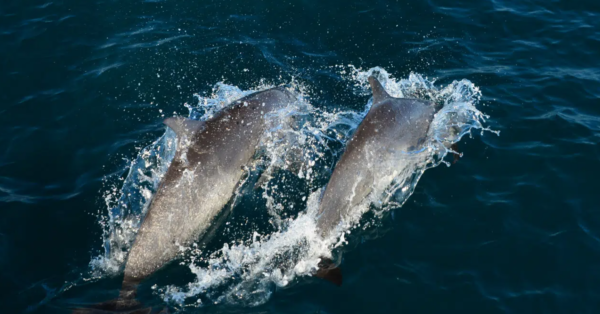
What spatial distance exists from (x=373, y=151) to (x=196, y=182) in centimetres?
345

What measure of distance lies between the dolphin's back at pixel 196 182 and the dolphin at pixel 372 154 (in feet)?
6.87

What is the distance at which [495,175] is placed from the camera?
1079 cm

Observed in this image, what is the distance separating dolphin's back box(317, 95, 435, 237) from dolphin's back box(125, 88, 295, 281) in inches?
82.8

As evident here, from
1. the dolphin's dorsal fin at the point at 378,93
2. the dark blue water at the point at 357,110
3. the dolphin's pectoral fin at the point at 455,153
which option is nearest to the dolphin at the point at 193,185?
the dark blue water at the point at 357,110

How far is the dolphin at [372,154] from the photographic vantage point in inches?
376

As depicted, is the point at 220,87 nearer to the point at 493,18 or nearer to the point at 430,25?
the point at 430,25

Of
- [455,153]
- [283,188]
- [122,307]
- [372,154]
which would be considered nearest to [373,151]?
[372,154]

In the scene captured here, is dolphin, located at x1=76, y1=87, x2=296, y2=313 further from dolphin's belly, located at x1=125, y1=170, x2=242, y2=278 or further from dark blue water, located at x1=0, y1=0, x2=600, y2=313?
dark blue water, located at x1=0, y1=0, x2=600, y2=313

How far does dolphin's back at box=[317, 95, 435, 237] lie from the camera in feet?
31.6

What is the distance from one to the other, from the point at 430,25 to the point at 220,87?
643cm

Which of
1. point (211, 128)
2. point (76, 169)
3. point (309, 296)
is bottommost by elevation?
point (309, 296)

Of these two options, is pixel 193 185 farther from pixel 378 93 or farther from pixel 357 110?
pixel 357 110

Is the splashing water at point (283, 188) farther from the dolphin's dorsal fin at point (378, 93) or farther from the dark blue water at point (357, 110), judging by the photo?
the dolphin's dorsal fin at point (378, 93)

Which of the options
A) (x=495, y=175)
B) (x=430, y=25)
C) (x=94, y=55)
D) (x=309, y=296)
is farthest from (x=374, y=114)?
(x=94, y=55)
